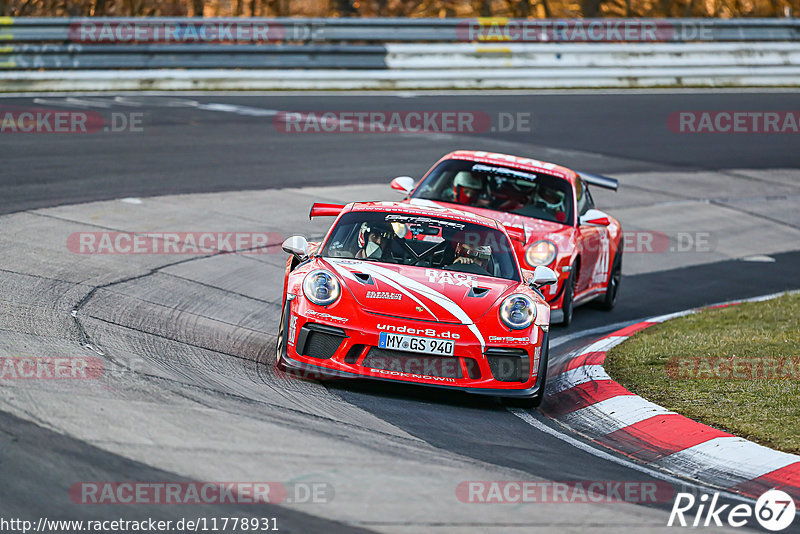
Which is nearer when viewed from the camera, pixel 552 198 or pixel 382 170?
pixel 552 198

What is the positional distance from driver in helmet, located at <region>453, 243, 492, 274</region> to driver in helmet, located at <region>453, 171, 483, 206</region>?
3023mm

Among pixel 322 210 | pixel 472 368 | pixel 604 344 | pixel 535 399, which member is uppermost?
pixel 322 210

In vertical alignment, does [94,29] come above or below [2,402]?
above

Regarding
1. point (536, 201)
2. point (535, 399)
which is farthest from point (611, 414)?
point (536, 201)

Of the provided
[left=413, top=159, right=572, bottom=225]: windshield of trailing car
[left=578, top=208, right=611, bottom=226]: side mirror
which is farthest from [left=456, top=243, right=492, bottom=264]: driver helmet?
[left=578, top=208, right=611, bottom=226]: side mirror

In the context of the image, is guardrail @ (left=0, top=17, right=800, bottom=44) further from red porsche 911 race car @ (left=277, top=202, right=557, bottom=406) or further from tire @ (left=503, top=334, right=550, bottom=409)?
tire @ (left=503, top=334, right=550, bottom=409)

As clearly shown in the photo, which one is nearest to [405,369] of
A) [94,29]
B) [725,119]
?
[94,29]

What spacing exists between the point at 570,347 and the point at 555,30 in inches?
633

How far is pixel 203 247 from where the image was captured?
38.9 ft

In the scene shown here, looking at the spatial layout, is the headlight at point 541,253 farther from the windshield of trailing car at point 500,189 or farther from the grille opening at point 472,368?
the grille opening at point 472,368

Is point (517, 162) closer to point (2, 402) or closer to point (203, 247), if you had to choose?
point (203, 247)

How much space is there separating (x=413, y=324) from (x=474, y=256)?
133 cm

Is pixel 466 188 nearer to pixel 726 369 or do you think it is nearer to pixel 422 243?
pixel 422 243

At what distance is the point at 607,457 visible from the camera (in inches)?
267
